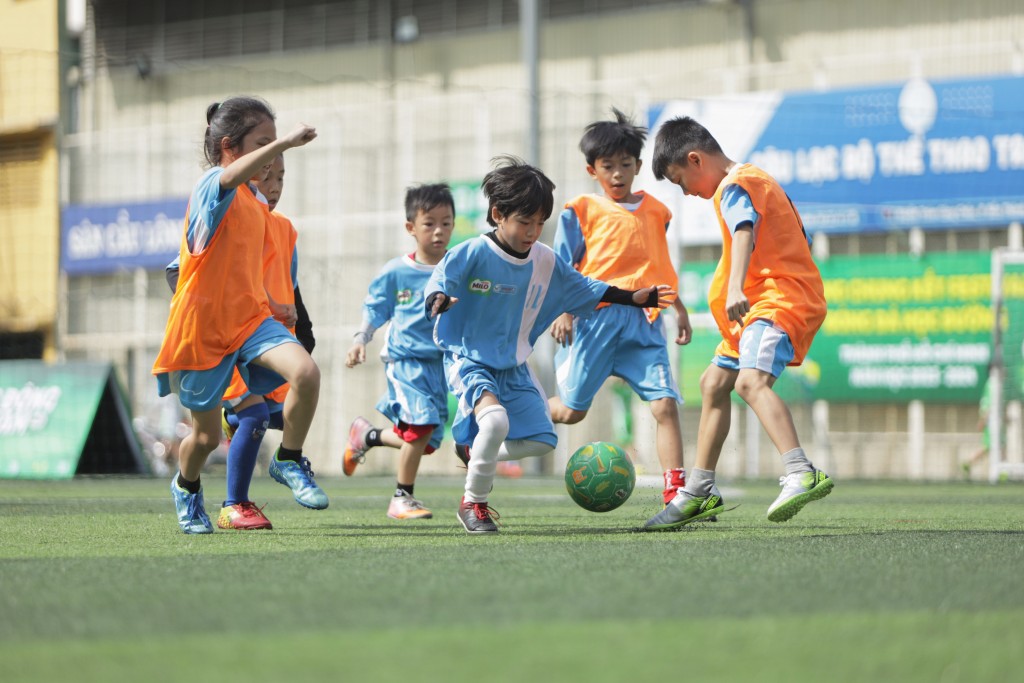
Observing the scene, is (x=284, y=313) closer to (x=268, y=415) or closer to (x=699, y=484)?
(x=268, y=415)

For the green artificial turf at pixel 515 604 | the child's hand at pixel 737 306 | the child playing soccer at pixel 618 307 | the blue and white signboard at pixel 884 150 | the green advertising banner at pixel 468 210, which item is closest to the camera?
the green artificial turf at pixel 515 604

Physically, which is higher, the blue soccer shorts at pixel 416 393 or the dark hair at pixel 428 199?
the dark hair at pixel 428 199

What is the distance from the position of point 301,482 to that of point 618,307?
170 centimetres

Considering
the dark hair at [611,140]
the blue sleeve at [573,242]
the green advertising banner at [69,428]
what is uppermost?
the dark hair at [611,140]

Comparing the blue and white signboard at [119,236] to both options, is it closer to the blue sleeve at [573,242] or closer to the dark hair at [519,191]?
the blue sleeve at [573,242]

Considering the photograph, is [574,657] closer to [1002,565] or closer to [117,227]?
[1002,565]

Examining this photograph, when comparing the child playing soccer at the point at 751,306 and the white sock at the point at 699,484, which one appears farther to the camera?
the white sock at the point at 699,484

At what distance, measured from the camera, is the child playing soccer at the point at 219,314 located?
217 inches

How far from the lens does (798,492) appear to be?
5.25 meters

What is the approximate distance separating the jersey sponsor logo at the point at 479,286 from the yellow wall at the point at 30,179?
16.0 metres

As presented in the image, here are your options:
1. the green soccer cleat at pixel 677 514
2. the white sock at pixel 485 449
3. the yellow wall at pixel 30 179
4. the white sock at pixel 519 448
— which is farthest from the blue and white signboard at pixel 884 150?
the yellow wall at pixel 30 179

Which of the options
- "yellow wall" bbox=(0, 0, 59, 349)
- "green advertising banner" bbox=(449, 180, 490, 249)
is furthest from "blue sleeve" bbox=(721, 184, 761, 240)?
"yellow wall" bbox=(0, 0, 59, 349)

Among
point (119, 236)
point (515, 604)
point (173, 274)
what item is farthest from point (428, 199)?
point (119, 236)

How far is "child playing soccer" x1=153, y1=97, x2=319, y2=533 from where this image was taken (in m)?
5.50
